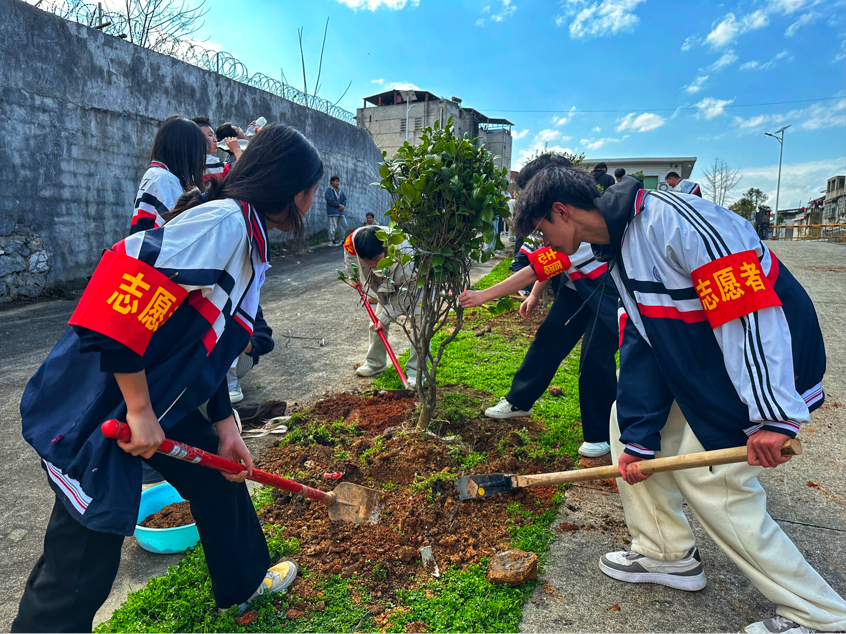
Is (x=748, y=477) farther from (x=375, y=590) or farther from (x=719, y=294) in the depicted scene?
(x=375, y=590)

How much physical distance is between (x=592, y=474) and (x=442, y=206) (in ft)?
5.68

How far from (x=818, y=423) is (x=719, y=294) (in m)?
3.22

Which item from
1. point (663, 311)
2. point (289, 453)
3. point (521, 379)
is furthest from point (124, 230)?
point (663, 311)

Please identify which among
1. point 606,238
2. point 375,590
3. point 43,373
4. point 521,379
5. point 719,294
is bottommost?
point 375,590

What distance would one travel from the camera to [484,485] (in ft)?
8.83

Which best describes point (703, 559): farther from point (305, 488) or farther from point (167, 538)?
point (167, 538)

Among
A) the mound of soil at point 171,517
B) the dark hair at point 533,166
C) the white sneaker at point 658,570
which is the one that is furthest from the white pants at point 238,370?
the white sneaker at point 658,570

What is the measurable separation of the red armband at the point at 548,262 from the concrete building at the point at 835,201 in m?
53.9

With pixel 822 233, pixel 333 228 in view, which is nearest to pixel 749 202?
pixel 822 233

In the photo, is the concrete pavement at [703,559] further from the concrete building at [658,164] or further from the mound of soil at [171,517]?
the concrete building at [658,164]

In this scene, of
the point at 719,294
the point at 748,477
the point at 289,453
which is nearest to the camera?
the point at 719,294

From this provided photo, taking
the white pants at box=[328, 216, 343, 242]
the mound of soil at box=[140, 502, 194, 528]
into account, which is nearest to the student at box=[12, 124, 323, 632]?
the mound of soil at box=[140, 502, 194, 528]

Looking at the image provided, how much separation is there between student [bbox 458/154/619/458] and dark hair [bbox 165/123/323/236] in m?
1.67

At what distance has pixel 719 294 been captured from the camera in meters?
1.77
